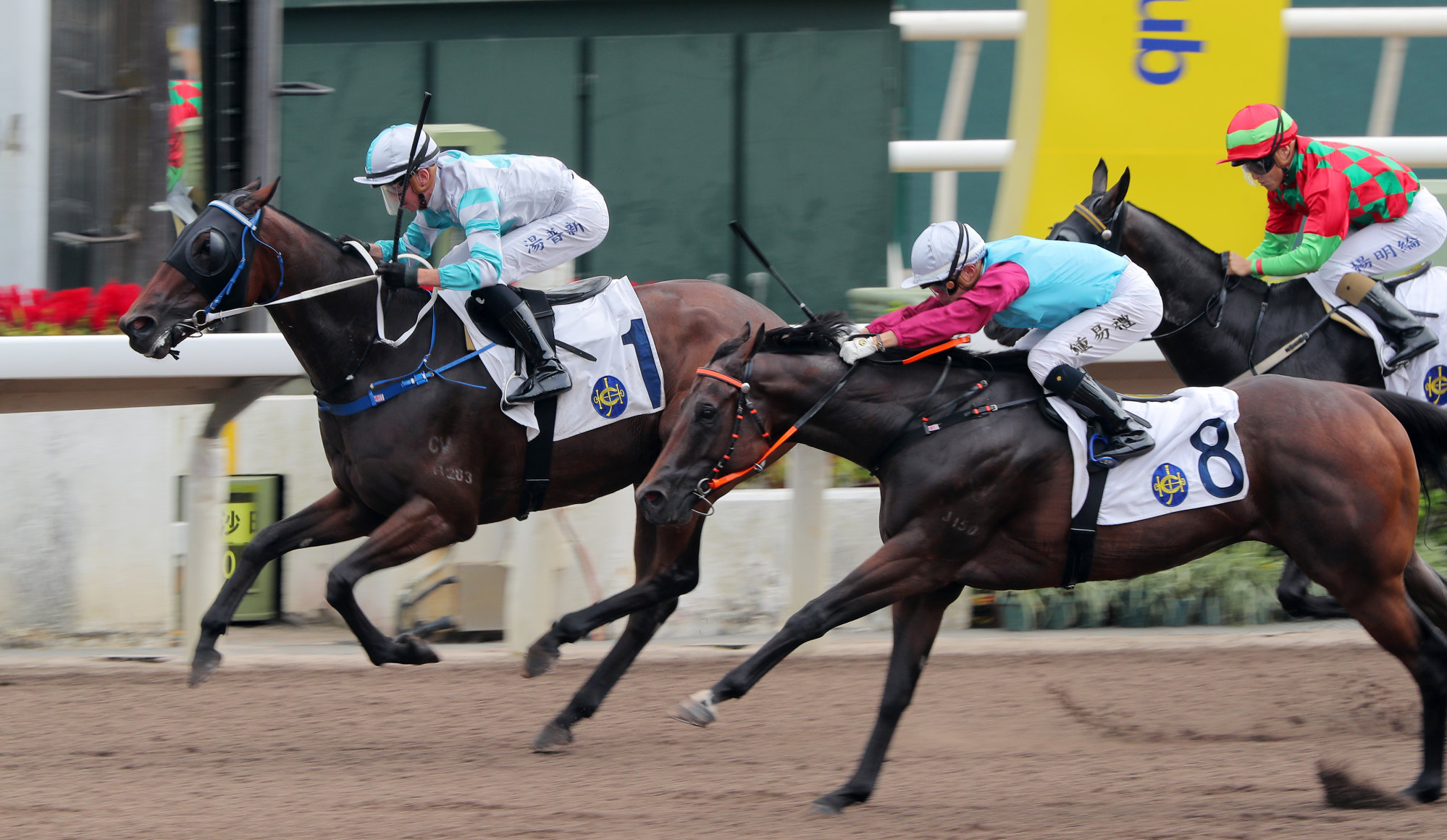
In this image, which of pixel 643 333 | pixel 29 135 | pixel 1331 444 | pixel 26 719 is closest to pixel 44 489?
pixel 26 719

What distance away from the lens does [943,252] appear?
473 centimetres

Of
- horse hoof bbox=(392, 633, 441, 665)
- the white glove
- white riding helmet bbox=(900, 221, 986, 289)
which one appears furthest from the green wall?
the white glove

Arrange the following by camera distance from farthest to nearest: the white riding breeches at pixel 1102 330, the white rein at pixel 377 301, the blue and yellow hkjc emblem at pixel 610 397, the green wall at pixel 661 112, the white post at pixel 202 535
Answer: the green wall at pixel 661 112 → the white post at pixel 202 535 → the blue and yellow hkjc emblem at pixel 610 397 → the white rein at pixel 377 301 → the white riding breeches at pixel 1102 330

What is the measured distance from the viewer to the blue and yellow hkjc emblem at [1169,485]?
15.3ft

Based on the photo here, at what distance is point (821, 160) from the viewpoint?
914cm

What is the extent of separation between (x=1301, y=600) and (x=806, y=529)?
2.10 meters

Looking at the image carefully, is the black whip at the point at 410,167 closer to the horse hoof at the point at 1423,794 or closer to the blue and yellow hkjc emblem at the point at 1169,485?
the blue and yellow hkjc emblem at the point at 1169,485

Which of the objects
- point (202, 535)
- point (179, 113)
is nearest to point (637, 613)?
point (202, 535)

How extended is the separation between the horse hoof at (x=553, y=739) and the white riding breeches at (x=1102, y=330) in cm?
211

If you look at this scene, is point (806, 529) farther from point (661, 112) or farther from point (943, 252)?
point (661, 112)

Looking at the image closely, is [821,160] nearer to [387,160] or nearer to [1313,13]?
[1313,13]

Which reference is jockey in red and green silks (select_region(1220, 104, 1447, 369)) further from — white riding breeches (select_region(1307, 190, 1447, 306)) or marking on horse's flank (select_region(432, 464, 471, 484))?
marking on horse's flank (select_region(432, 464, 471, 484))

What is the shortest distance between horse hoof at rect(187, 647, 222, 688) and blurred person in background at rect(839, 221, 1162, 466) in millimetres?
2419

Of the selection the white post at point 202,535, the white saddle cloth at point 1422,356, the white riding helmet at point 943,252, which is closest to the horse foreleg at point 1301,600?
the white saddle cloth at point 1422,356
